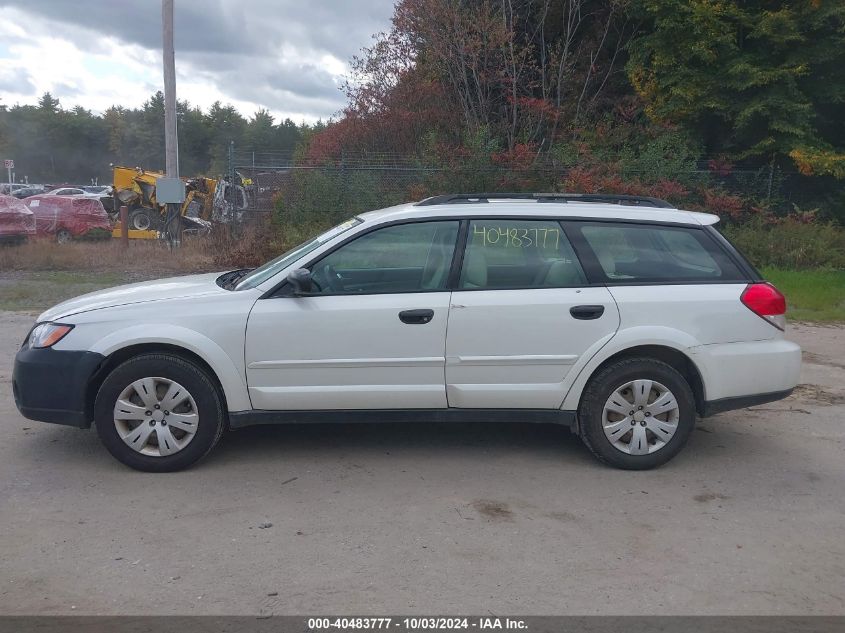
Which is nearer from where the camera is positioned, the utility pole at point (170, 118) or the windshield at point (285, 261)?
the windshield at point (285, 261)

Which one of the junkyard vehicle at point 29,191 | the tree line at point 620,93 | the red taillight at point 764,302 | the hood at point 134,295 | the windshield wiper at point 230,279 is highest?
the tree line at point 620,93

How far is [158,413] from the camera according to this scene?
5.15 m

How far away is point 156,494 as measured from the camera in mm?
4887

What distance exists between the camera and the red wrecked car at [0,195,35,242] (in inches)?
728

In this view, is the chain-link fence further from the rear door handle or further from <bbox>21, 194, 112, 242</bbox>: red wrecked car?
the rear door handle

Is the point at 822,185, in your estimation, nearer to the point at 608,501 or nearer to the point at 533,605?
the point at 608,501

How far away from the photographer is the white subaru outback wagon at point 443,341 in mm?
5145

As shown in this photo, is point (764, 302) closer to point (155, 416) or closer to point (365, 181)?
point (155, 416)

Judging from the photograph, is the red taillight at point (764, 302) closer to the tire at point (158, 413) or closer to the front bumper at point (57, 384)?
the tire at point (158, 413)

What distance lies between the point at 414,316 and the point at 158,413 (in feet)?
5.55

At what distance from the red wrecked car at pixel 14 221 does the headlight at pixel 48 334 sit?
14.7 m

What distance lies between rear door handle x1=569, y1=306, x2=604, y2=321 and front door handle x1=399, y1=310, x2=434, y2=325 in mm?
914

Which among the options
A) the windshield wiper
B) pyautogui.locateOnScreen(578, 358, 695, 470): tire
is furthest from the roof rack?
the windshield wiper

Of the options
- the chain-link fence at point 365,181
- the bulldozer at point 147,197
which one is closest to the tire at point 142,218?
the bulldozer at point 147,197
